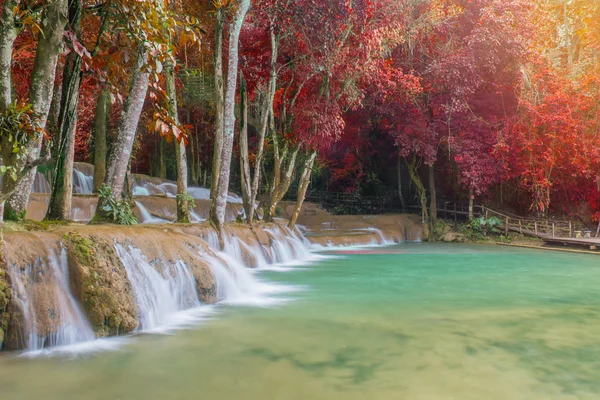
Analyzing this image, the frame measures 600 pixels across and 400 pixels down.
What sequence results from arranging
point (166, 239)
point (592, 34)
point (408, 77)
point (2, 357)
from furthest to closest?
point (592, 34) → point (408, 77) → point (166, 239) → point (2, 357)

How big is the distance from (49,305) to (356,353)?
2.88 m

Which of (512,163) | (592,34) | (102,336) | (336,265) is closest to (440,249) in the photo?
(512,163)

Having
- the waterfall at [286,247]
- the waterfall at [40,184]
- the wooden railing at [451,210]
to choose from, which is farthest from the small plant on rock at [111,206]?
the wooden railing at [451,210]

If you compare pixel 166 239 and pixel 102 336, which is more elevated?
pixel 166 239

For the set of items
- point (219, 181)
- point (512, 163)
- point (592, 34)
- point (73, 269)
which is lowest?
point (73, 269)

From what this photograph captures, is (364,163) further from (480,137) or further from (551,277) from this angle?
(551,277)

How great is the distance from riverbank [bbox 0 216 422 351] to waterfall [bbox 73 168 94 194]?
1028 centimetres

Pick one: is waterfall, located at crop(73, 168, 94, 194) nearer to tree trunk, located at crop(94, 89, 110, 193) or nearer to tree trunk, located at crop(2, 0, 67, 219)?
tree trunk, located at crop(94, 89, 110, 193)

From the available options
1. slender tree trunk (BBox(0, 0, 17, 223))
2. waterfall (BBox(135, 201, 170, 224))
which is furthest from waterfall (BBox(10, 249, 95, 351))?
waterfall (BBox(135, 201, 170, 224))

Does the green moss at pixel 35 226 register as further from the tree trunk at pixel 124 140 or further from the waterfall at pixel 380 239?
the waterfall at pixel 380 239

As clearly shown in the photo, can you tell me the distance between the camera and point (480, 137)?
64.6 feet

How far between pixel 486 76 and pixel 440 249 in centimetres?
767

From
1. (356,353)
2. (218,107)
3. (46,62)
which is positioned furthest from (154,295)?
(218,107)

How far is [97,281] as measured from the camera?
4.99 meters
